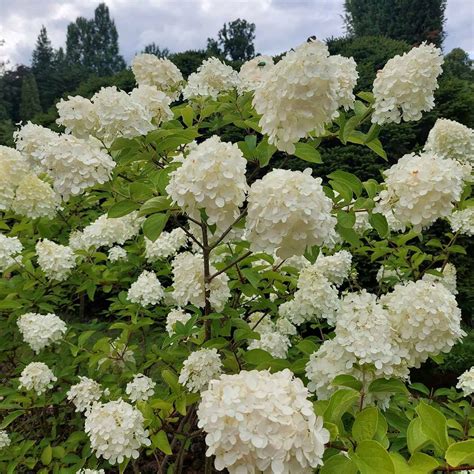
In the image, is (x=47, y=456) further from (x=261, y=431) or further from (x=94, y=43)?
(x=94, y=43)

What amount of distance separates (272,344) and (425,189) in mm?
1103

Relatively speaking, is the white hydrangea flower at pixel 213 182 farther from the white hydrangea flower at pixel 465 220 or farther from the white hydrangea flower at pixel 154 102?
the white hydrangea flower at pixel 465 220

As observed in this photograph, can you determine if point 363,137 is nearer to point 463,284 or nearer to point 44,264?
point 44,264

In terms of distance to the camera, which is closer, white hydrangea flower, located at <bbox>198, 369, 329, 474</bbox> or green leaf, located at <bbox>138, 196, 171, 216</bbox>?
white hydrangea flower, located at <bbox>198, 369, 329, 474</bbox>

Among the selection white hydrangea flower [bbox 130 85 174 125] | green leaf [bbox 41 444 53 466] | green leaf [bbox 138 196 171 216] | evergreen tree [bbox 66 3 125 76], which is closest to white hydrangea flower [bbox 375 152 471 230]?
green leaf [bbox 138 196 171 216]

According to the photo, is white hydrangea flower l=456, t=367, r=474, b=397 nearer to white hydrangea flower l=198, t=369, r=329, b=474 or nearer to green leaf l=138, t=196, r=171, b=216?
white hydrangea flower l=198, t=369, r=329, b=474

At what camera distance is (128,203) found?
162cm

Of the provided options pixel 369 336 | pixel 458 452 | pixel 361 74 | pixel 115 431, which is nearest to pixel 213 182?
pixel 369 336

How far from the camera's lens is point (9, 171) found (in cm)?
230

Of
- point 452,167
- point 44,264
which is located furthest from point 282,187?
point 44,264

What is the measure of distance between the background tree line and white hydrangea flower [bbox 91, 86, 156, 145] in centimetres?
52

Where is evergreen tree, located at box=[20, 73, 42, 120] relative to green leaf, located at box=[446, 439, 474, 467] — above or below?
above

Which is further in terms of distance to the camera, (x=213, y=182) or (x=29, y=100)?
(x=29, y=100)

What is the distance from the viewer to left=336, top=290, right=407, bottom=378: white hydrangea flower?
1.24 meters
